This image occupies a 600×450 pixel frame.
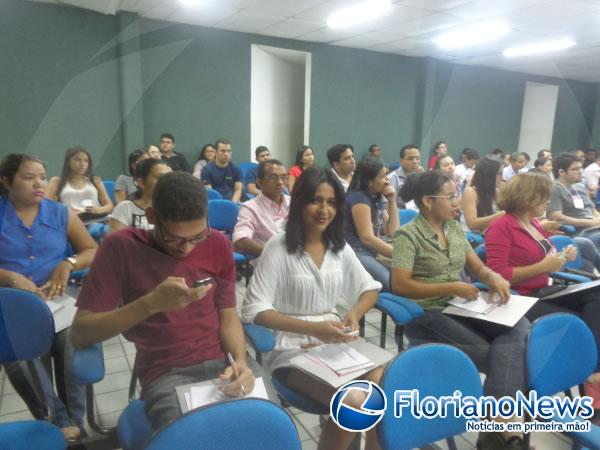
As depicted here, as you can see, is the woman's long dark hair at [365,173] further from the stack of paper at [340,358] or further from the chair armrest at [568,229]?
the chair armrest at [568,229]

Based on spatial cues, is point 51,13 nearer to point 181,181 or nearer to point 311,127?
point 311,127

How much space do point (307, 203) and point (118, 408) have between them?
4.31 ft

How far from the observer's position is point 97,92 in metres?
4.81

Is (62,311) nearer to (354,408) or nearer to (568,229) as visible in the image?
(354,408)

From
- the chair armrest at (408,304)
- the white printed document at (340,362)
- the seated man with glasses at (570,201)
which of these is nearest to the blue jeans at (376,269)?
the chair armrest at (408,304)

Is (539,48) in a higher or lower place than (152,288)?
higher

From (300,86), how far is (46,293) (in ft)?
18.6

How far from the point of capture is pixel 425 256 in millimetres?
1830

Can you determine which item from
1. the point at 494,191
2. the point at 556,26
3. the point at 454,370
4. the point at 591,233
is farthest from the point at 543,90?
the point at 454,370

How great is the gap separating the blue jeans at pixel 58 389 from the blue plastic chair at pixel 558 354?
63.0 inches

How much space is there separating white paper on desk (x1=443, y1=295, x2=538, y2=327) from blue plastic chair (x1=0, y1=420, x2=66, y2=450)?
1483 mm

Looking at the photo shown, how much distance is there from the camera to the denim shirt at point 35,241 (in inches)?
68.2

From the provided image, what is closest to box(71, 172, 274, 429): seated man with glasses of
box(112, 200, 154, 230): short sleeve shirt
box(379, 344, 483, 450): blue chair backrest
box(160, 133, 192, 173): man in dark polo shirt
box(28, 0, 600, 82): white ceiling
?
box(379, 344, 483, 450): blue chair backrest

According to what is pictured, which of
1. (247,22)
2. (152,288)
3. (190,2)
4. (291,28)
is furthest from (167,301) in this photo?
(291,28)
